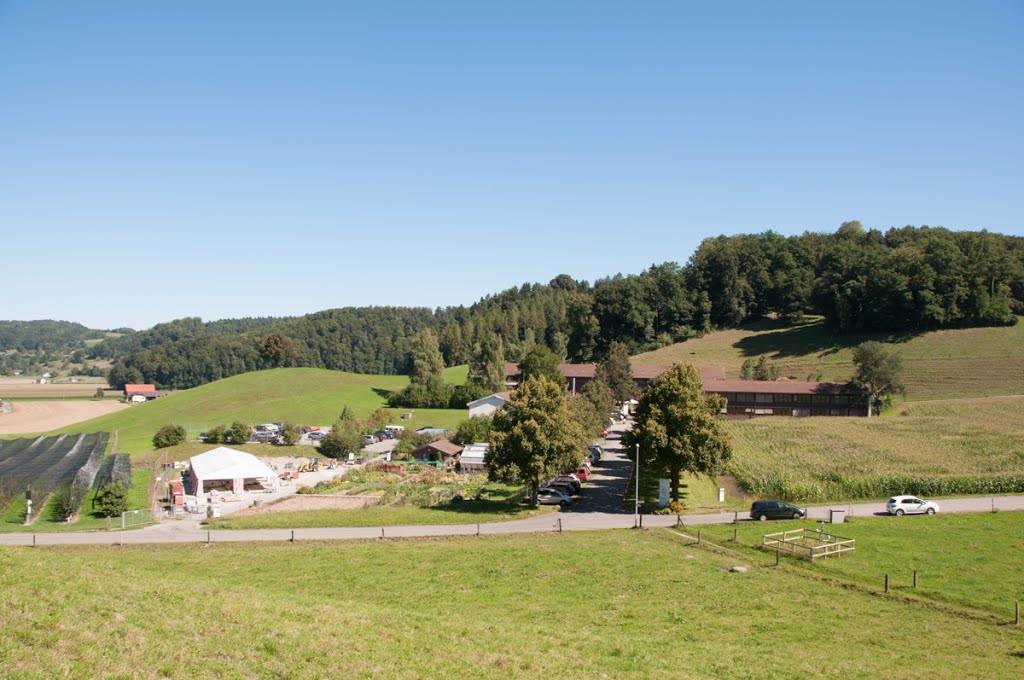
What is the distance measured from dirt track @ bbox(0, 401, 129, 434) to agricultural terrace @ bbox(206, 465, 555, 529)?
70213mm

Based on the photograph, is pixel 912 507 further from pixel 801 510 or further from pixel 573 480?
pixel 573 480

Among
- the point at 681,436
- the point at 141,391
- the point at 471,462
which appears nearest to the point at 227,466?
the point at 471,462

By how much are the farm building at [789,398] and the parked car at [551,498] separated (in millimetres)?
44103

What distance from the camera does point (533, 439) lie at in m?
42.5

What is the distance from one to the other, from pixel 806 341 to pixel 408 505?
92866 millimetres

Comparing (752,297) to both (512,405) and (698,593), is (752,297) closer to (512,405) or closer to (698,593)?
(512,405)

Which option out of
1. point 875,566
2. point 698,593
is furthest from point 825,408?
point 698,593

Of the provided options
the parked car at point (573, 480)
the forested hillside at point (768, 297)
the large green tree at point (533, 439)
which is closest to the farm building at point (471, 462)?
the parked car at point (573, 480)

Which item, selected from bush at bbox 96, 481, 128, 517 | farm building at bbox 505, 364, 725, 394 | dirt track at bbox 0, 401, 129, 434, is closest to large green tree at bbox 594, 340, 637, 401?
farm building at bbox 505, 364, 725, 394

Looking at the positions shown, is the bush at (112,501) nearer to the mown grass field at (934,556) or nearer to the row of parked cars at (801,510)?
the mown grass field at (934,556)

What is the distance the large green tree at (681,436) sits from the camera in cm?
4244

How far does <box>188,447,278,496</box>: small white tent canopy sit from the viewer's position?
53281mm

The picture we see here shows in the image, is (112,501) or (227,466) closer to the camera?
(112,501)

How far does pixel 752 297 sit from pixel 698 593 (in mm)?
123134
